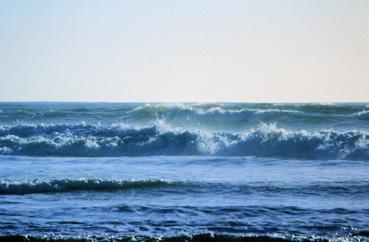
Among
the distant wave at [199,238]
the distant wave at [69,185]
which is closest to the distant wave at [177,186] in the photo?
the distant wave at [69,185]

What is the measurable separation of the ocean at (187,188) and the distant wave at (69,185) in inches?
0.8

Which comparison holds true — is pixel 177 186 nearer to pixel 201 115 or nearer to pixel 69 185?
pixel 69 185

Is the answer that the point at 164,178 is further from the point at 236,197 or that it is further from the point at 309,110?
the point at 309,110

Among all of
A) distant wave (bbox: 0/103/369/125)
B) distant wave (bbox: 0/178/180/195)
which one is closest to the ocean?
distant wave (bbox: 0/178/180/195)

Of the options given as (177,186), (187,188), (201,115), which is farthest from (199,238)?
(201,115)

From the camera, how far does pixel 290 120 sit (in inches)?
1163

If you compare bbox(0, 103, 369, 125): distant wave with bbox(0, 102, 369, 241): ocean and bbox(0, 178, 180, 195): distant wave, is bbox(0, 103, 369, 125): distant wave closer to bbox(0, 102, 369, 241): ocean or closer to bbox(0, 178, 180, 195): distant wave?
bbox(0, 102, 369, 241): ocean

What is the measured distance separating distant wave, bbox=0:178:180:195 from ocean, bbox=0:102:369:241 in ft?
0.07

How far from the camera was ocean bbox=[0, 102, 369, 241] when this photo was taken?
Result: 815 cm

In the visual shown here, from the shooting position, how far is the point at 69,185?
38.7 feet

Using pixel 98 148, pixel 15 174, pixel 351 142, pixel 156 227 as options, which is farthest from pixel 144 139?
pixel 156 227

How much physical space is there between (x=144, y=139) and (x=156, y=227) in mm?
14172

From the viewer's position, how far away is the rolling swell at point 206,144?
1944 centimetres

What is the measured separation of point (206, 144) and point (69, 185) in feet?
32.5
